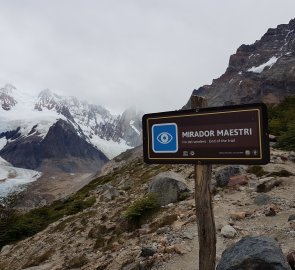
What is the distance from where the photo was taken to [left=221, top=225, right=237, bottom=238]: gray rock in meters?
13.8

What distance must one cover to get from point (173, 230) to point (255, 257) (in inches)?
265

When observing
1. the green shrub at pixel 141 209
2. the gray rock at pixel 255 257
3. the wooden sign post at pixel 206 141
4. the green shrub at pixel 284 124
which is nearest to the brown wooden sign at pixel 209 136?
the wooden sign post at pixel 206 141

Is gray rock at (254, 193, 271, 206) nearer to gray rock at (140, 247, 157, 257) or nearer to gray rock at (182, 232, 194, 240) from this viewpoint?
gray rock at (182, 232, 194, 240)

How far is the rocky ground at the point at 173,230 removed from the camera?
1349 centimetres

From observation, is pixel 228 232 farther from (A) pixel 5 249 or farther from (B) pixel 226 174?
(A) pixel 5 249

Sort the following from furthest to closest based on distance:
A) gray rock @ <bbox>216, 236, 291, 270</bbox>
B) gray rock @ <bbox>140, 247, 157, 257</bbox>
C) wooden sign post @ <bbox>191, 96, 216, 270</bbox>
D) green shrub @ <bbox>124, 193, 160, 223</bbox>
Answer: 1. green shrub @ <bbox>124, 193, 160, 223</bbox>
2. gray rock @ <bbox>140, 247, 157, 257</bbox>
3. gray rock @ <bbox>216, 236, 291, 270</bbox>
4. wooden sign post @ <bbox>191, 96, 216, 270</bbox>

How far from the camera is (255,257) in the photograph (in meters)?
8.98

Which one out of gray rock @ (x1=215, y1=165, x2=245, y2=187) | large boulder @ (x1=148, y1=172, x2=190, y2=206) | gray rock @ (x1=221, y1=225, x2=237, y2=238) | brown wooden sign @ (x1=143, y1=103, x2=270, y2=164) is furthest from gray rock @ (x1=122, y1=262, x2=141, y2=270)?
gray rock @ (x1=215, y1=165, x2=245, y2=187)

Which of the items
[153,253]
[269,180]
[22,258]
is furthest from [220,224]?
[22,258]

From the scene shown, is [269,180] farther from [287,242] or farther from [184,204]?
[287,242]

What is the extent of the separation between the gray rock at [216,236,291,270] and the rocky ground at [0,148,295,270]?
2.56 m

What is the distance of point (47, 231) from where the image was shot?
27547mm

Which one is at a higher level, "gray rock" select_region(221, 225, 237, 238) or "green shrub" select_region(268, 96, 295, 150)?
"green shrub" select_region(268, 96, 295, 150)

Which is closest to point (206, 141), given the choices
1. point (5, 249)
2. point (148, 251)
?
point (148, 251)
